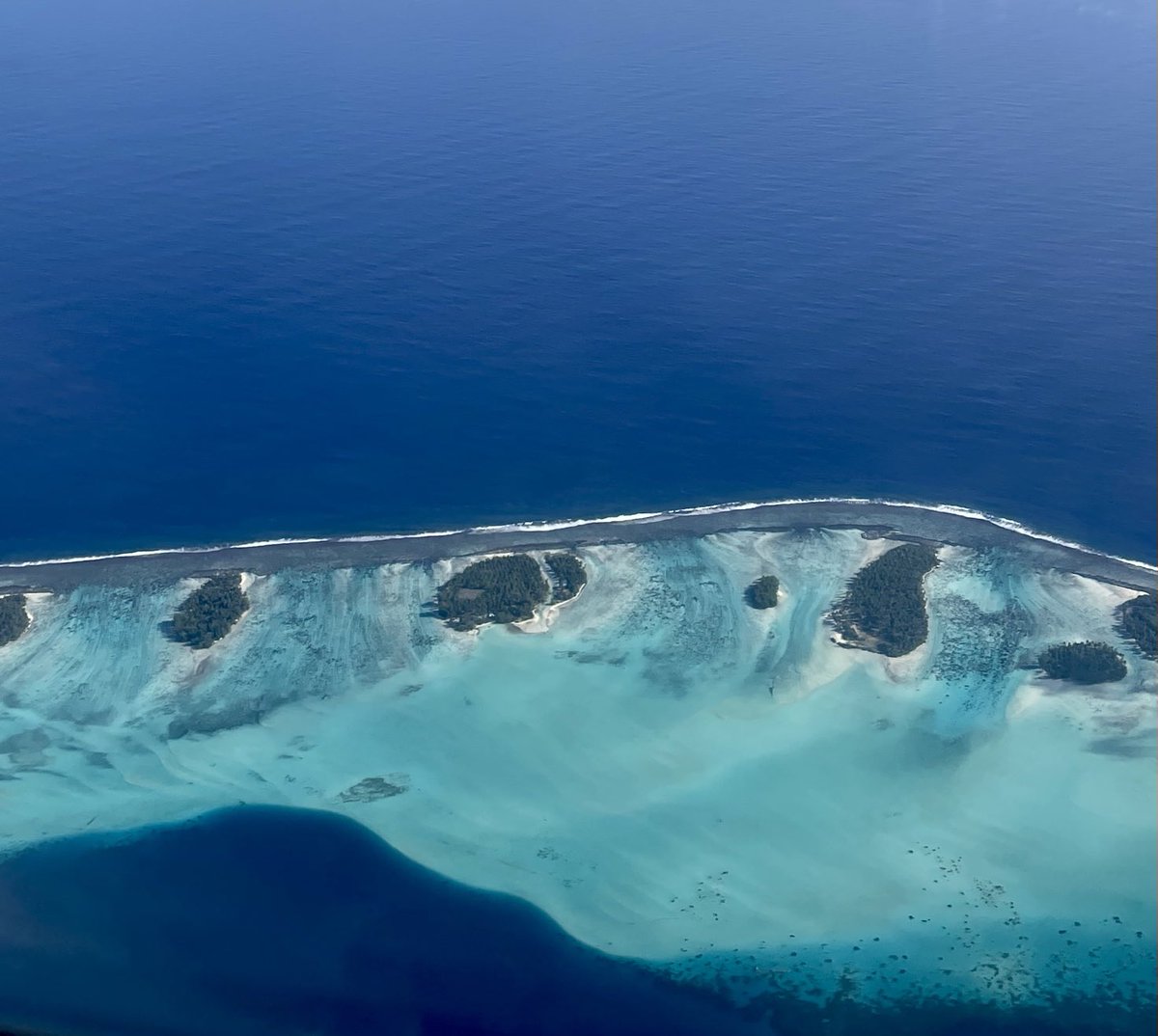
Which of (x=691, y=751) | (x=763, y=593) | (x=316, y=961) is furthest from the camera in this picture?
(x=763, y=593)

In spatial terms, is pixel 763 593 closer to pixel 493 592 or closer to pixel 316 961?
pixel 493 592

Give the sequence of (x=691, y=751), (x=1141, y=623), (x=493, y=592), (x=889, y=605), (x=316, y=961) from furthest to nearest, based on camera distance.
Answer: (x=493, y=592), (x=889, y=605), (x=1141, y=623), (x=691, y=751), (x=316, y=961)

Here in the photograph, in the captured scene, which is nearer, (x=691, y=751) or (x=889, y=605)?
(x=691, y=751)

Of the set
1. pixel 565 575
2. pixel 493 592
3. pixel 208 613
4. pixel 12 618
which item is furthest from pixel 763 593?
pixel 12 618

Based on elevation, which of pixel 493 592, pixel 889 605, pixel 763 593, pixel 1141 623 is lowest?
pixel 1141 623

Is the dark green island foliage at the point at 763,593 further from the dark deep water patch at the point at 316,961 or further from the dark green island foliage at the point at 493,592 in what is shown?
the dark deep water patch at the point at 316,961

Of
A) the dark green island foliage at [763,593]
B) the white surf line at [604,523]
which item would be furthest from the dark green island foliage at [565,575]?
the dark green island foliage at [763,593]

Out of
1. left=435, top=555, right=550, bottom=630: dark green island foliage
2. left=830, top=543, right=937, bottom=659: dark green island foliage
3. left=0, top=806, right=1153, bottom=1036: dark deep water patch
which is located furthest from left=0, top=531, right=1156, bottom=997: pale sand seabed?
left=0, top=806, right=1153, bottom=1036: dark deep water patch
